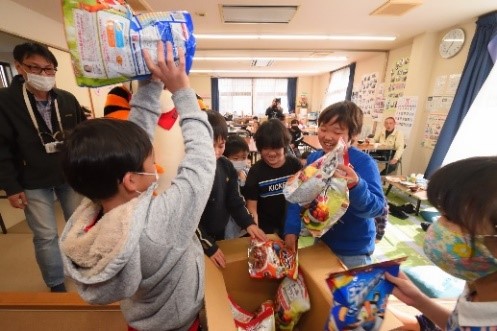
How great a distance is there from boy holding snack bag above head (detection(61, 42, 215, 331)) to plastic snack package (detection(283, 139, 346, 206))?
329mm

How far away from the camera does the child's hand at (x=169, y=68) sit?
0.58 meters

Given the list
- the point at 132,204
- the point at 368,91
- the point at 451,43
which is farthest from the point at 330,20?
the point at 132,204

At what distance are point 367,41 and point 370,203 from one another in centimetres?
549

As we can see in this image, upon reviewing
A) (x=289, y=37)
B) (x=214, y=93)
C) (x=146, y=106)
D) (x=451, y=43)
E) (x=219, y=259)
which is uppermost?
(x=289, y=37)

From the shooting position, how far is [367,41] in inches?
203

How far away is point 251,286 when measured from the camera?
3.28ft

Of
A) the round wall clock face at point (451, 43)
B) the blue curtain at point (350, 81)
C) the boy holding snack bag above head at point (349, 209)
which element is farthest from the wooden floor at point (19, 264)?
the blue curtain at point (350, 81)

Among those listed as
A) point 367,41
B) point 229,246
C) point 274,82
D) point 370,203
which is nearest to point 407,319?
point 370,203

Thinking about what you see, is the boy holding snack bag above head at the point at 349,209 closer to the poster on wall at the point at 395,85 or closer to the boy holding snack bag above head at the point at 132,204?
the boy holding snack bag above head at the point at 132,204

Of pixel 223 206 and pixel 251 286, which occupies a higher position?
pixel 223 206

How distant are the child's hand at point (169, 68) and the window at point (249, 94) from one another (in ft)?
37.7

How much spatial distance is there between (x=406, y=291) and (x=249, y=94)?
1204 cm

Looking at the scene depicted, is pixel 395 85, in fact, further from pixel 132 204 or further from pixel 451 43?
pixel 132 204

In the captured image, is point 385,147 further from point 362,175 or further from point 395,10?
point 362,175
